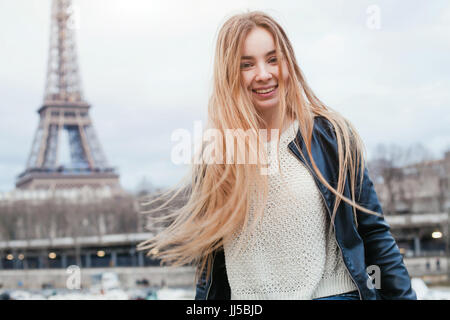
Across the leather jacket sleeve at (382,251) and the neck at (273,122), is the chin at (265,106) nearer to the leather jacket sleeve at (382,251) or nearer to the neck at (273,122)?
the neck at (273,122)

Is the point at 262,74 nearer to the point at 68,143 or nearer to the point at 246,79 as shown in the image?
the point at 246,79

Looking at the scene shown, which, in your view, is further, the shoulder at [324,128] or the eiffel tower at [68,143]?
the eiffel tower at [68,143]

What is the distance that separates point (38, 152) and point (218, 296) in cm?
1478

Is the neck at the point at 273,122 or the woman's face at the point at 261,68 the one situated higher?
the woman's face at the point at 261,68

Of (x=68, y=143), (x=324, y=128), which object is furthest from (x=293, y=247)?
(x=68, y=143)

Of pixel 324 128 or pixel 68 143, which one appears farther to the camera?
pixel 68 143

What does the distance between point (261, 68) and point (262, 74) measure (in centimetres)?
1

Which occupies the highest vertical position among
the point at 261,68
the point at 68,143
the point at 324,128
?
the point at 68,143

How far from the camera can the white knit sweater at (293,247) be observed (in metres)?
0.97

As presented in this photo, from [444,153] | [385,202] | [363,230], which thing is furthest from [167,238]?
[385,202]

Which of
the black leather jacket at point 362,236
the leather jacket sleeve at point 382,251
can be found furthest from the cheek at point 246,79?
the leather jacket sleeve at point 382,251

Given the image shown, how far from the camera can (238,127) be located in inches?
38.9

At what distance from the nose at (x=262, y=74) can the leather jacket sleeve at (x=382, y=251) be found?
0.24 m

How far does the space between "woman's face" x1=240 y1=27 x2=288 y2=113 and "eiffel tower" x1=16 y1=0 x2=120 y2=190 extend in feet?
39.7
